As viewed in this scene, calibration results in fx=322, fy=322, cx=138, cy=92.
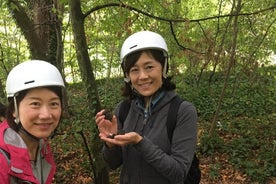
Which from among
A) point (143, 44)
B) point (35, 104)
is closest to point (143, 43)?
point (143, 44)

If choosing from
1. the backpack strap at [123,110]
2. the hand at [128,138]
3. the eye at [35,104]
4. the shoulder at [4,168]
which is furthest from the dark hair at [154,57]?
the shoulder at [4,168]

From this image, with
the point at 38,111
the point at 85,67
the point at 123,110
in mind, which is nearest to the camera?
the point at 38,111

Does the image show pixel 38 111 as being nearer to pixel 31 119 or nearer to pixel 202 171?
pixel 31 119

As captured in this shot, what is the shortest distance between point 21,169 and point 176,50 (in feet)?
18.8

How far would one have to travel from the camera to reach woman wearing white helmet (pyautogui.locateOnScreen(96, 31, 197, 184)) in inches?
81.3

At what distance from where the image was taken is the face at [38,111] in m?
1.92

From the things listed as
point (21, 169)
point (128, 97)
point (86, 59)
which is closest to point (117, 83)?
point (86, 59)

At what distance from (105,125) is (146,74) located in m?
0.45

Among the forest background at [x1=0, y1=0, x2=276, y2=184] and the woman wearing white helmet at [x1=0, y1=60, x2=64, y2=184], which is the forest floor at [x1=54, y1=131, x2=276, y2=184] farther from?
the woman wearing white helmet at [x1=0, y1=60, x2=64, y2=184]

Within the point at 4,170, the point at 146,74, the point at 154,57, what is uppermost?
the point at 154,57

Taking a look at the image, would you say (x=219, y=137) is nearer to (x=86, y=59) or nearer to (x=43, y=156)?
(x=86, y=59)

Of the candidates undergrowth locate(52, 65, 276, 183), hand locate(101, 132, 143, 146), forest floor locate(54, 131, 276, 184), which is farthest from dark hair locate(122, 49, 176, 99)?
forest floor locate(54, 131, 276, 184)

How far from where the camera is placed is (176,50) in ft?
23.3

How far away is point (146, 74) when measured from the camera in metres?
2.25
